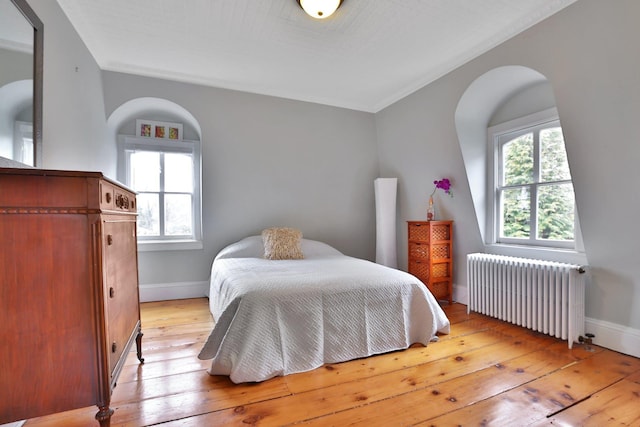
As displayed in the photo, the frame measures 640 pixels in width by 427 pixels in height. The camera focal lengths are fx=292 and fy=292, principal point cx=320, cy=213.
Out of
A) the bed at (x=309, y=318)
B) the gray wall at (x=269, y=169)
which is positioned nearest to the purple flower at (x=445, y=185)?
the gray wall at (x=269, y=169)

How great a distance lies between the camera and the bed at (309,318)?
1777mm

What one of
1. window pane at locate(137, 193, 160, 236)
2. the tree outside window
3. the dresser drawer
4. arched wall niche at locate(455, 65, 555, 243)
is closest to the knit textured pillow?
window pane at locate(137, 193, 160, 236)

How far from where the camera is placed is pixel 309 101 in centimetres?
395

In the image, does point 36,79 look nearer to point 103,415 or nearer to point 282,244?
point 103,415

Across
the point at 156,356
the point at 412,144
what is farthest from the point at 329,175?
the point at 156,356

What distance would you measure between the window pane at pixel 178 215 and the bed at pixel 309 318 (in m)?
1.48

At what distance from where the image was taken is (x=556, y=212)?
2.63m

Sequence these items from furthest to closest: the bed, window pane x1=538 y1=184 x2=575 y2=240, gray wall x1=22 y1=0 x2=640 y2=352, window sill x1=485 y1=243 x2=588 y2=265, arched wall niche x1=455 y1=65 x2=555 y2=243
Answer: arched wall niche x1=455 y1=65 x2=555 y2=243, window pane x1=538 y1=184 x2=575 y2=240, window sill x1=485 y1=243 x2=588 y2=265, gray wall x1=22 y1=0 x2=640 y2=352, the bed

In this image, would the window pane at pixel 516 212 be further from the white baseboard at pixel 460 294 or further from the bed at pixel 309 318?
the bed at pixel 309 318

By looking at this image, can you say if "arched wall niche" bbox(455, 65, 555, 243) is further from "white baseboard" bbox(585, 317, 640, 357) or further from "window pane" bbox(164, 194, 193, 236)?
"window pane" bbox(164, 194, 193, 236)

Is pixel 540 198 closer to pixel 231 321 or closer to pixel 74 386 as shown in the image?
pixel 231 321

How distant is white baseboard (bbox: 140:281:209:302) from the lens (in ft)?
11.1

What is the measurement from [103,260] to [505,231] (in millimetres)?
3396

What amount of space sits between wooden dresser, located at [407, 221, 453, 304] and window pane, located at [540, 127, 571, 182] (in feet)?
3.25
